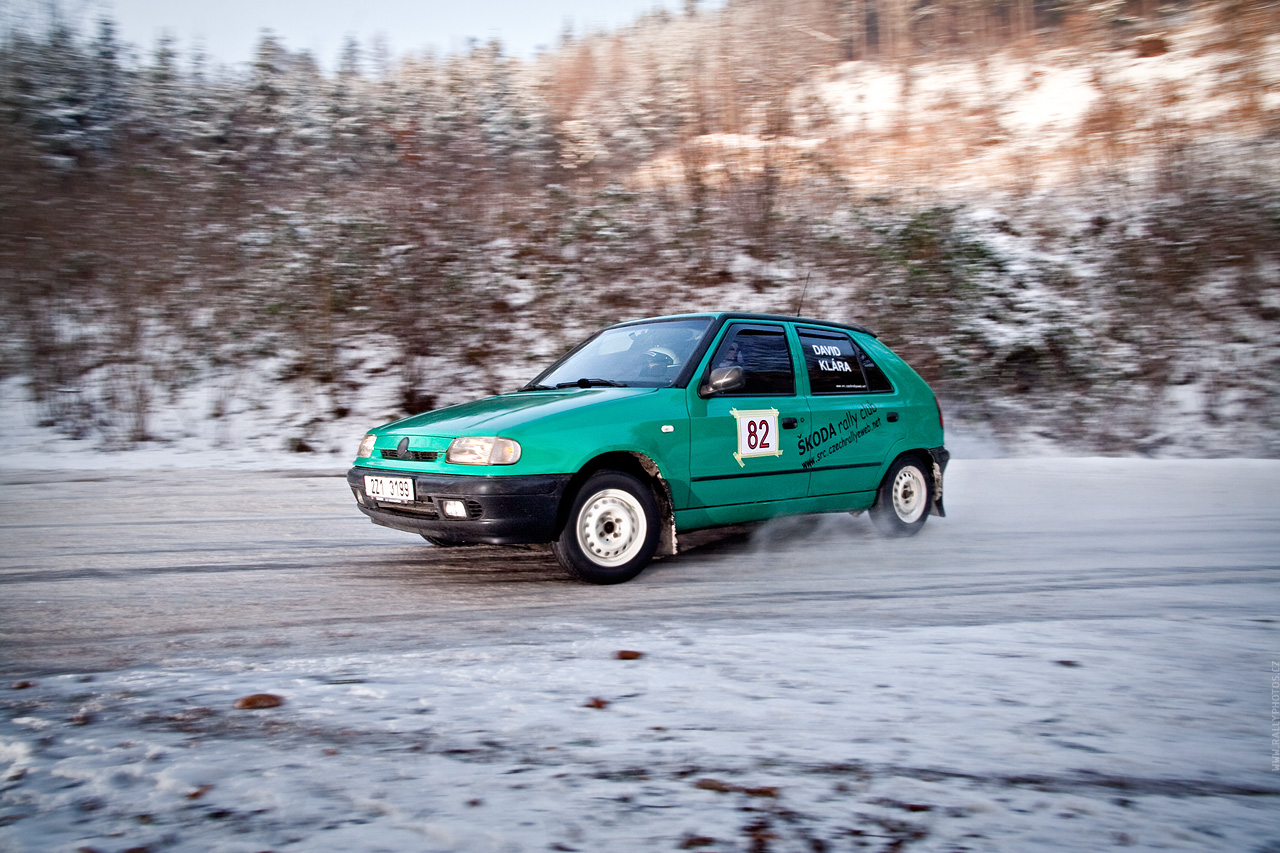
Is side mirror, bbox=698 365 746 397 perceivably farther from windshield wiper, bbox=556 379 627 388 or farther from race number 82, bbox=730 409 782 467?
windshield wiper, bbox=556 379 627 388

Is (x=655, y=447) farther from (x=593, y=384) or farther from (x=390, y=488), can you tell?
(x=390, y=488)

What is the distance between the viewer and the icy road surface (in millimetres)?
2201

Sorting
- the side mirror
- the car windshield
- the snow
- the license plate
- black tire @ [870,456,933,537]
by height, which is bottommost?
the snow


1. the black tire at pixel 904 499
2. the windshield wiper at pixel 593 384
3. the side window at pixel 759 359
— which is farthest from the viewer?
the black tire at pixel 904 499

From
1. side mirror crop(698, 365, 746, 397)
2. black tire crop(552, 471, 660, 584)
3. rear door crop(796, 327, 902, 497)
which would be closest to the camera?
black tire crop(552, 471, 660, 584)

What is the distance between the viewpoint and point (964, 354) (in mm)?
12398

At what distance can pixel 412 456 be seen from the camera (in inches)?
198

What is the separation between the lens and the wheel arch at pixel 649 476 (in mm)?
4988

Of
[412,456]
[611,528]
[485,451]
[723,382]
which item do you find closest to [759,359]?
[723,382]

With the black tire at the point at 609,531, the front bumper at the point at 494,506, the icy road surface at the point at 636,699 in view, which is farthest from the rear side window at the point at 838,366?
the front bumper at the point at 494,506

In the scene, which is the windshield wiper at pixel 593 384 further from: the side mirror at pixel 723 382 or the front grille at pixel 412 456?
the front grille at pixel 412 456

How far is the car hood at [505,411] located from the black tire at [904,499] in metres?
2.25

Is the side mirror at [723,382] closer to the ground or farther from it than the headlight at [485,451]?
farther from it

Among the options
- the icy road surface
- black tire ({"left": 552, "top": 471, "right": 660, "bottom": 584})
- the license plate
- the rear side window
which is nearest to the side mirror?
black tire ({"left": 552, "top": 471, "right": 660, "bottom": 584})
